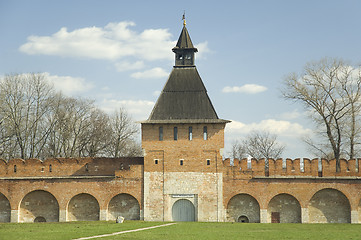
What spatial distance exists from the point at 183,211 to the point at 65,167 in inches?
327

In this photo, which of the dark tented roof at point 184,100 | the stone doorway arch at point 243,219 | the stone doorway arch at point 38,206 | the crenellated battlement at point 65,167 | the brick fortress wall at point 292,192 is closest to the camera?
the brick fortress wall at point 292,192

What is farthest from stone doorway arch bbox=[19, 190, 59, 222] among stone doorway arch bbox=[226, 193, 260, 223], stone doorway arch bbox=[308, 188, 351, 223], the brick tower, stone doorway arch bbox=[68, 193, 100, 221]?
stone doorway arch bbox=[308, 188, 351, 223]

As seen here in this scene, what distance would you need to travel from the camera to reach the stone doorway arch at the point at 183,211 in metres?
28.8

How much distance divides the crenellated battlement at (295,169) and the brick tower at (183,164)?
4.08 feet

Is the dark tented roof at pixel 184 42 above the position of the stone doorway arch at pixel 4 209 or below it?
above

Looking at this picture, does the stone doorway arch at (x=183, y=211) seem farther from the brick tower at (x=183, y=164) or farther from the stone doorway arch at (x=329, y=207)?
the stone doorway arch at (x=329, y=207)

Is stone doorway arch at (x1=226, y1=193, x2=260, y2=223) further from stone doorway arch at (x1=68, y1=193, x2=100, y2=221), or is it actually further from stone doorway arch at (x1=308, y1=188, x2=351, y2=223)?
stone doorway arch at (x1=68, y1=193, x2=100, y2=221)

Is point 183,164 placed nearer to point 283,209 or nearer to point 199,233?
point 283,209

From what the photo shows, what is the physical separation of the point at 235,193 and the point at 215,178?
1.52 meters

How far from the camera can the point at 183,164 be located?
95.2 ft

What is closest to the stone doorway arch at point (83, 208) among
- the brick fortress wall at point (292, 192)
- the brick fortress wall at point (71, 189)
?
the brick fortress wall at point (71, 189)

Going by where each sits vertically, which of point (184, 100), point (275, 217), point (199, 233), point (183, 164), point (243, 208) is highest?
point (184, 100)

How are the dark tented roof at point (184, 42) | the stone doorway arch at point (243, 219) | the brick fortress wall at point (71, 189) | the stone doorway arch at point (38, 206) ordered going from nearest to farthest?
1. the stone doorway arch at point (243, 219)
2. the brick fortress wall at point (71, 189)
3. the stone doorway arch at point (38, 206)
4. the dark tented roof at point (184, 42)

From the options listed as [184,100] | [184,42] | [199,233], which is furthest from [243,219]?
[184,42]
